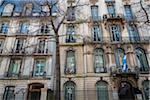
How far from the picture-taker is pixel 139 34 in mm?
23234

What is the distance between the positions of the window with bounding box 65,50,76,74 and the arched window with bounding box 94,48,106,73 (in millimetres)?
2486

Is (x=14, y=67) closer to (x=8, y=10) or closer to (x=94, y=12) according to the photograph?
(x=8, y=10)

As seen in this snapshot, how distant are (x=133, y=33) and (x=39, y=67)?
486 inches

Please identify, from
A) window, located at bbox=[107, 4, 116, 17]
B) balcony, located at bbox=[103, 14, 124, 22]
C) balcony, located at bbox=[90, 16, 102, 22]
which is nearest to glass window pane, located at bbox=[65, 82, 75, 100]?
balcony, located at bbox=[90, 16, 102, 22]

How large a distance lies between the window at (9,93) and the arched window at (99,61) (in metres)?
9.24

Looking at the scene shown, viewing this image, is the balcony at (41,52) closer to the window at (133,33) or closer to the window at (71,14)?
the window at (71,14)

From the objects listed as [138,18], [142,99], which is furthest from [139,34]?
[142,99]

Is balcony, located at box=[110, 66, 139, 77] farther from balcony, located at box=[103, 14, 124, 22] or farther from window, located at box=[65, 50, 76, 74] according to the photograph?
balcony, located at box=[103, 14, 124, 22]

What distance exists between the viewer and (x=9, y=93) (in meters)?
20.2

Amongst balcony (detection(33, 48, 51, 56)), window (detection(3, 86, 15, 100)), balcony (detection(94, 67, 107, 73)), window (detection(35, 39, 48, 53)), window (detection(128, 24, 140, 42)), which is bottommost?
window (detection(3, 86, 15, 100))

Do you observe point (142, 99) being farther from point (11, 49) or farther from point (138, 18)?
point (11, 49)

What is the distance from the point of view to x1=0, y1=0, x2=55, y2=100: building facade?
66.5ft

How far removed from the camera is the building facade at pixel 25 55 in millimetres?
20266

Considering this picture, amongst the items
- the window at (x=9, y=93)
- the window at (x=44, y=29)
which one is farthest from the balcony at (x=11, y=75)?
the window at (x=44, y=29)
